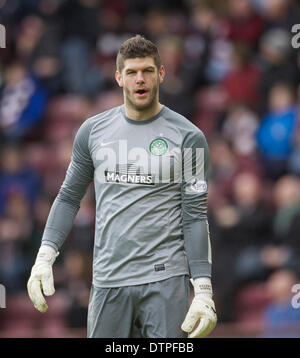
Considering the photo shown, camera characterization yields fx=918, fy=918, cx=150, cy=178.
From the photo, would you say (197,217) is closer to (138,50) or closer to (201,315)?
(201,315)

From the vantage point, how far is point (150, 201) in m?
4.96

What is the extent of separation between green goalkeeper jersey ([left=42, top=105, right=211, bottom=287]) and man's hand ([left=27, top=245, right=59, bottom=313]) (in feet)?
0.86

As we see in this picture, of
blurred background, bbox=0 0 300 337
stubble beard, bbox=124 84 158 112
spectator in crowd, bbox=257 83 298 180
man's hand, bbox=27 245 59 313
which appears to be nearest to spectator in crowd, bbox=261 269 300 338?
blurred background, bbox=0 0 300 337

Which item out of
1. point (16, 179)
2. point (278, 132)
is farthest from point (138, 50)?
point (16, 179)

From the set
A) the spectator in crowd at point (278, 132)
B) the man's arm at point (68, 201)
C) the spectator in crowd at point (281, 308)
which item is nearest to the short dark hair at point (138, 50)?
the man's arm at point (68, 201)

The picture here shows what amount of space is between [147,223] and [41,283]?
680 millimetres

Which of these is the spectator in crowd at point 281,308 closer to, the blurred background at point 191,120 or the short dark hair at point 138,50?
the blurred background at point 191,120

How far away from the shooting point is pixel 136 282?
4918 millimetres

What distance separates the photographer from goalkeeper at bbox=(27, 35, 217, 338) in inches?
193

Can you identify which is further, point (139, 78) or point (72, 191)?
point (72, 191)

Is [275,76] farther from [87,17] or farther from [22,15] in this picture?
[22,15]

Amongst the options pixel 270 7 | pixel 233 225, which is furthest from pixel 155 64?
pixel 270 7

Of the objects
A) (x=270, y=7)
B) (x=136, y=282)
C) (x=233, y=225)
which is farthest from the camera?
(x=270, y=7)
